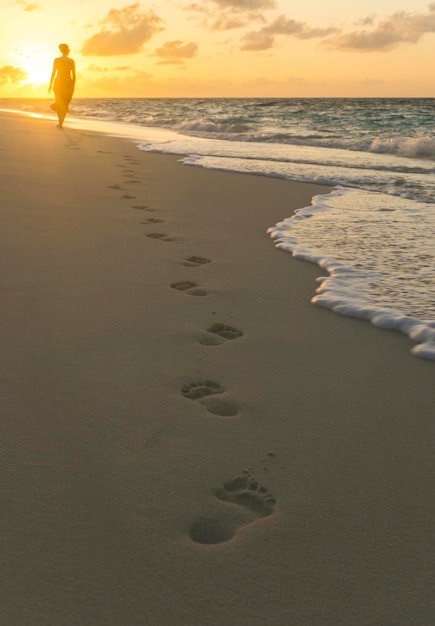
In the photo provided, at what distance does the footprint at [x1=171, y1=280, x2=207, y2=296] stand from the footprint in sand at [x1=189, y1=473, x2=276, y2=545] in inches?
56.1

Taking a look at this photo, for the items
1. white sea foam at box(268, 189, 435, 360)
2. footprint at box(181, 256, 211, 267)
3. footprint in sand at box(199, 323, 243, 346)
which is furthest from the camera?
footprint at box(181, 256, 211, 267)

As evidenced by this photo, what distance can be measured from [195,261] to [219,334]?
3.42 ft

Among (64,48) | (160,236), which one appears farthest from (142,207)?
(64,48)

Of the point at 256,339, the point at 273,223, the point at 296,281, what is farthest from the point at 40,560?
the point at 273,223

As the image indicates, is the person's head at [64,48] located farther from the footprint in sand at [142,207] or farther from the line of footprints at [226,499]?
the line of footprints at [226,499]

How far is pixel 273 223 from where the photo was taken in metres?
4.69

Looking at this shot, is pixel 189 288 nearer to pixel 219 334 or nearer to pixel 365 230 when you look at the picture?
pixel 219 334

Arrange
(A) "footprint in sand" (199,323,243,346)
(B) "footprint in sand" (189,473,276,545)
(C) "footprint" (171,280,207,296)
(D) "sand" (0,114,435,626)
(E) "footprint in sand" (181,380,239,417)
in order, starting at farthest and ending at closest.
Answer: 1. (C) "footprint" (171,280,207,296)
2. (A) "footprint in sand" (199,323,243,346)
3. (E) "footprint in sand" (181,380,239,417)
4. (B) "footprint in sand" (189,473,276,545)
5. (D) "sand" (0,114,435,626)

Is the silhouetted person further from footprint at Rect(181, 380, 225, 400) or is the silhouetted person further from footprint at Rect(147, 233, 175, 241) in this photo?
footprint at Rect(181, 380, 225, 400)

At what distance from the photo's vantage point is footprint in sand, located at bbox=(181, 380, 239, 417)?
1820 mm

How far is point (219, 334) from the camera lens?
7.89 ft

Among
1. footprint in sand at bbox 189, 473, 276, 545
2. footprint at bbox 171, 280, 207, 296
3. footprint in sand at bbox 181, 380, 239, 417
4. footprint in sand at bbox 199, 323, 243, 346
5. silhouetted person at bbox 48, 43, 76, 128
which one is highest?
silhouetted person at bbox 48, 43, 76, 128

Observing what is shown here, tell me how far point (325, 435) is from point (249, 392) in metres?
0.32

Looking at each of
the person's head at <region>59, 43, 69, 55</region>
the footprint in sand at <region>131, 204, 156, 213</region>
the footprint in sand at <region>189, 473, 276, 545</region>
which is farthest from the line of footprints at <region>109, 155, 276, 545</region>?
the person's head at <region>59, 43, 69, 55</region>
